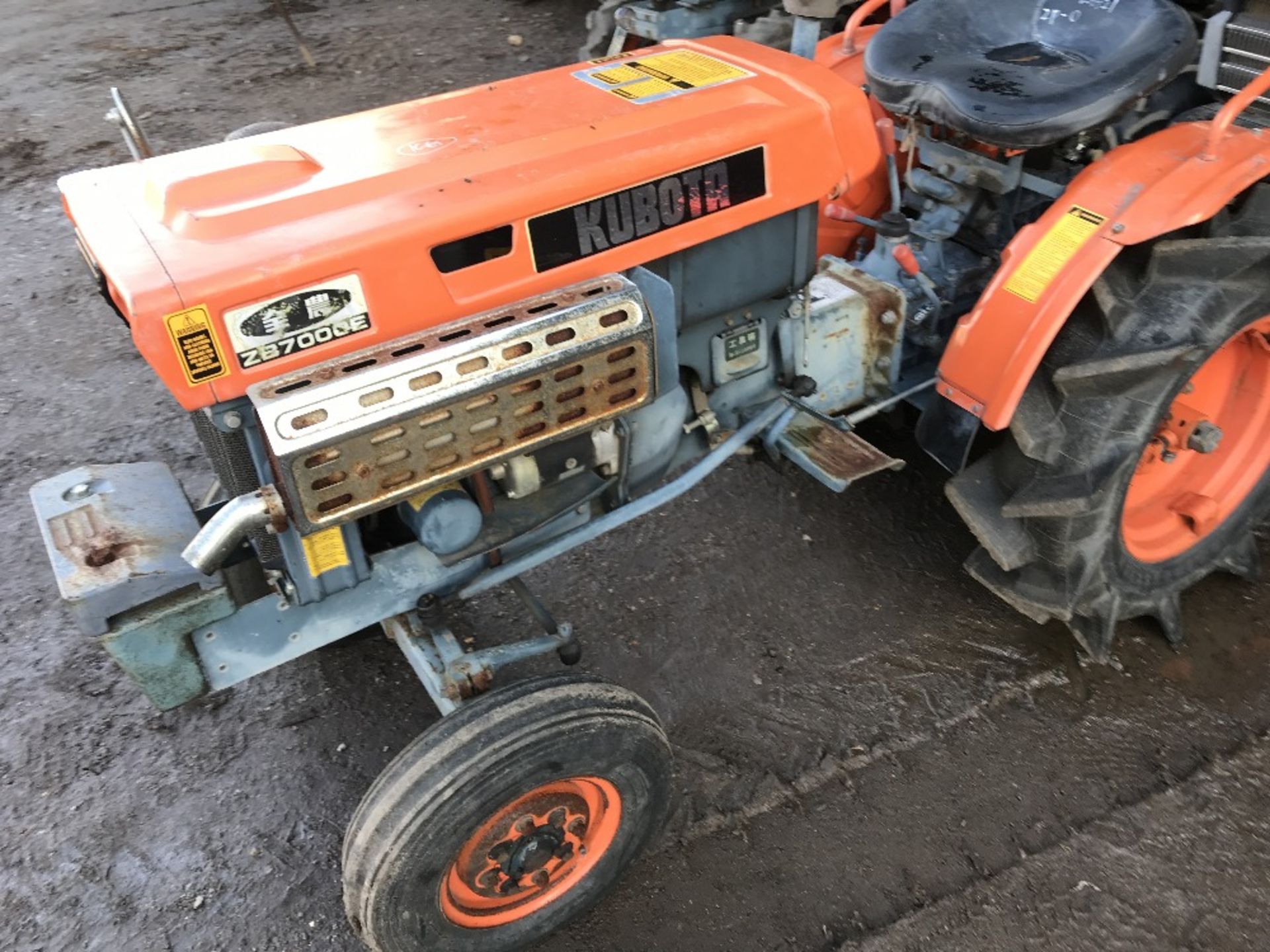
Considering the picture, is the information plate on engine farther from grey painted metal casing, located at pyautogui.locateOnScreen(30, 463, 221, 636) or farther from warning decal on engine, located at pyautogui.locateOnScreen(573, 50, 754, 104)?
grey painted metal casing, located at pyautogui.locateOnScreen(30, 463, 221, 636)

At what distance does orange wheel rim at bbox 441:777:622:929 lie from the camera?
5.67 feet

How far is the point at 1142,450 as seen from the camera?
2061mm

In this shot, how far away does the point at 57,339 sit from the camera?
12.8 ft

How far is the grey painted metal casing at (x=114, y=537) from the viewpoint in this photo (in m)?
1.59

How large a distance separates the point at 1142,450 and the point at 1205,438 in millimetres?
235

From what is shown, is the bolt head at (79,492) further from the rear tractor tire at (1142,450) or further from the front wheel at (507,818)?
the rear tractor tire at (1142,450)

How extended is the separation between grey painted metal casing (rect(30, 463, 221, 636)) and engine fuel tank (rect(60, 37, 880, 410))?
0.34m

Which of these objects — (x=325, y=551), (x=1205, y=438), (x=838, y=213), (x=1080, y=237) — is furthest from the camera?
(x=838, y=213)

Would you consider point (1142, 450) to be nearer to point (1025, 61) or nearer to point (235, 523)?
point (1025, 61)

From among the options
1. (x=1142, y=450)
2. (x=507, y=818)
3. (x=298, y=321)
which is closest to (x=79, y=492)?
(x=298, y=321)

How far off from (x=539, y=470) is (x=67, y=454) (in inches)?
89.7

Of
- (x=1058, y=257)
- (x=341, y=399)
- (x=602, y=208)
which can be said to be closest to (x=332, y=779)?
(x=341, y=399)

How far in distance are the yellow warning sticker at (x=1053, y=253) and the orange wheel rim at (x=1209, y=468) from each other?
66 cm

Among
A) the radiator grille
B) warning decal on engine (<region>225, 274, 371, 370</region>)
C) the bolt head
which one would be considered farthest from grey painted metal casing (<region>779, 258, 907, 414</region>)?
the bolt head
